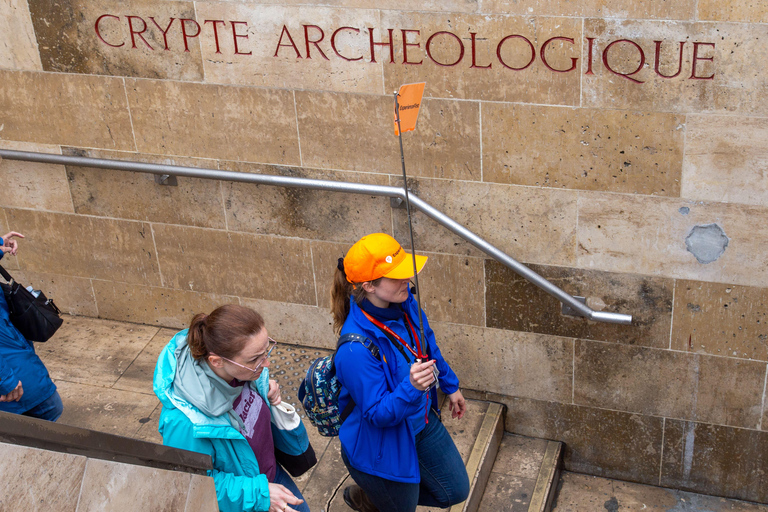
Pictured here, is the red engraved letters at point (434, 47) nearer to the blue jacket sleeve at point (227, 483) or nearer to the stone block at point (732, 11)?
the stone block at point (732, 11)

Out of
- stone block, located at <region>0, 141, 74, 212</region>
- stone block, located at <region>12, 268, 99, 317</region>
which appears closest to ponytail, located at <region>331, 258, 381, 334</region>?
stone block, located at <region>0, 141, 74, 212</region>

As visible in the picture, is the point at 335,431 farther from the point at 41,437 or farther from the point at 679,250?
the point at 679,250

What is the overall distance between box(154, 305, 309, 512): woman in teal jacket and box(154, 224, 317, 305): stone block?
2248 millimetres

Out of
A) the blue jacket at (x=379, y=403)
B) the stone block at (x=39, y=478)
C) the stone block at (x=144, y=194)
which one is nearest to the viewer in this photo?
the stone block at (x=39, y=478)

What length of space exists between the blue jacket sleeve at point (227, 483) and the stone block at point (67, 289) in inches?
132

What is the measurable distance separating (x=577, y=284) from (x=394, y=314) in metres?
1.59

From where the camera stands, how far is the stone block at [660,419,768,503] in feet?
15.1

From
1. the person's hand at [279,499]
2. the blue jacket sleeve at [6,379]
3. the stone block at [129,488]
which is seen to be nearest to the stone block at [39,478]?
the stone block at [129,488]

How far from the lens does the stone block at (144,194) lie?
5.10 meters

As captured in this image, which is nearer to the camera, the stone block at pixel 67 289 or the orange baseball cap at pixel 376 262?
A: the orange baseball cap at pixel 376 262

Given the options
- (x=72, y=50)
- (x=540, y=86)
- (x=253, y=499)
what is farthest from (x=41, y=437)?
(x=72, y=50)

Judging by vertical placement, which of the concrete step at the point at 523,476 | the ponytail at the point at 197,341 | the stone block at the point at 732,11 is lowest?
the concrete step at the point at 523,476

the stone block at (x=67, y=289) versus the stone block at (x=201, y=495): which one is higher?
the stone block at (x=201, y=495)

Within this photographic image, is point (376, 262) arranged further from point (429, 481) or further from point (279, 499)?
point (429, 481)
